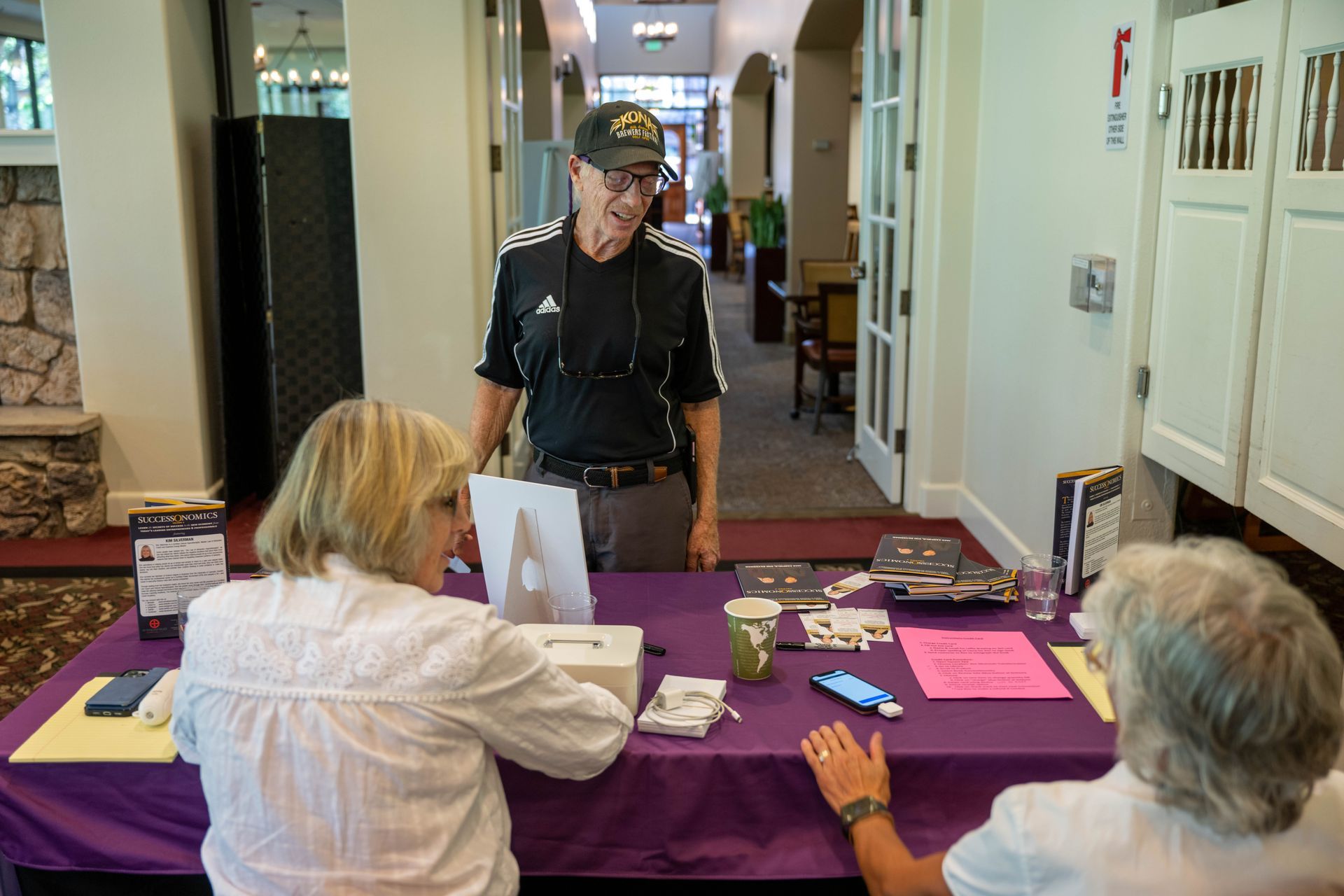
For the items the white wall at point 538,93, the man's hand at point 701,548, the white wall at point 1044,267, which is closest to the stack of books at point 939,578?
the man's hand at point 701,548

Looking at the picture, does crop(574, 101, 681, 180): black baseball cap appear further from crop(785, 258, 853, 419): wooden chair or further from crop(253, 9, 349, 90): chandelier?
crop(785, 258, 853, 419): wooden chair

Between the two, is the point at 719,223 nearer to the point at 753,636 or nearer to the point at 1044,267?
the point at 1044,267

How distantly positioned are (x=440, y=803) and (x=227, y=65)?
4.57 m

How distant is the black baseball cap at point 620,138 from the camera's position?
233cm

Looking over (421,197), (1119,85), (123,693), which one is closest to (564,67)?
(421,197)

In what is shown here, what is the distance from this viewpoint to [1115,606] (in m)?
1.18

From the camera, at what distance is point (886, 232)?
5.28 m

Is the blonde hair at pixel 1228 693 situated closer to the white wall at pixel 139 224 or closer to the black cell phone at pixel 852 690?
the black cell phone at pixel 852 690

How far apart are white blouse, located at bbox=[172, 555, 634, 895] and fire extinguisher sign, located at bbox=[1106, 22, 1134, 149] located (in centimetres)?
259

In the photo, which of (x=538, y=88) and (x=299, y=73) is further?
(x=538, y=88)

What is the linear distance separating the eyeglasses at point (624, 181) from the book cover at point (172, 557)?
993mm

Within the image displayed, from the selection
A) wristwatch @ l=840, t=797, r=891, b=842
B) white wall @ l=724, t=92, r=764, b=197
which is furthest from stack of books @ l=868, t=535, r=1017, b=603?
white wall @ l=724, t=92, r=764, b=197

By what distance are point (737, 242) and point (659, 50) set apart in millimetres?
4742

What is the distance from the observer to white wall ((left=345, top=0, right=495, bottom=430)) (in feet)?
15.2
